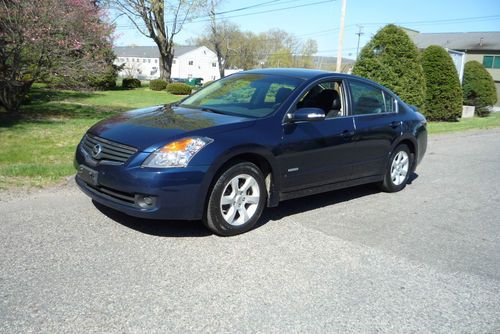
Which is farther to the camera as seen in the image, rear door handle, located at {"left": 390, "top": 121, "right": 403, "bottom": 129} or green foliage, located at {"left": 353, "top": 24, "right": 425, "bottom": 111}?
green foliage, located at {"left": 353, "top": 24, "right": 425, "bottom": 111}

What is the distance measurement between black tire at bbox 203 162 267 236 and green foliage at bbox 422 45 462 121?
51.9 feet

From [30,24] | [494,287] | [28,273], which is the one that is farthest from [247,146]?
[30,24]

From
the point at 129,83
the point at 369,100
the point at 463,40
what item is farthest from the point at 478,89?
the point at 463,40

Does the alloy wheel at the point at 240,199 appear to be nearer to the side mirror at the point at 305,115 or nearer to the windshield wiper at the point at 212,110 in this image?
the side mirror at the point at 305,115

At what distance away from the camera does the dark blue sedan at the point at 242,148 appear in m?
4.24

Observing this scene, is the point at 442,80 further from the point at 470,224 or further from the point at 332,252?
the point at 332,252

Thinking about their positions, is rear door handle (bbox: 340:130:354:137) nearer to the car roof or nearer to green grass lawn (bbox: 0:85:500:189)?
the car roof

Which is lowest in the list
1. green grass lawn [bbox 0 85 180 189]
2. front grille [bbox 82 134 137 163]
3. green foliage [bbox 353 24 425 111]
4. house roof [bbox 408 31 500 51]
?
green grass lawn [bbox 0 85 180 189]

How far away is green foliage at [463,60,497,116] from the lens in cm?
2631

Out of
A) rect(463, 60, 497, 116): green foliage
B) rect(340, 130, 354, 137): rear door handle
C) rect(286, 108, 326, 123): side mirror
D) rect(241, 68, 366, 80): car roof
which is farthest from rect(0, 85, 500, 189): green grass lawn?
rect(463, 60, 497, 116): green foliage

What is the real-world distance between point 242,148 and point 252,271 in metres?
1.23

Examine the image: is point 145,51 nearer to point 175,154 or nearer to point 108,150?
point 108,150

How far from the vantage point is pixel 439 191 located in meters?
7.26

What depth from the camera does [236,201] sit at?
15.3ft
